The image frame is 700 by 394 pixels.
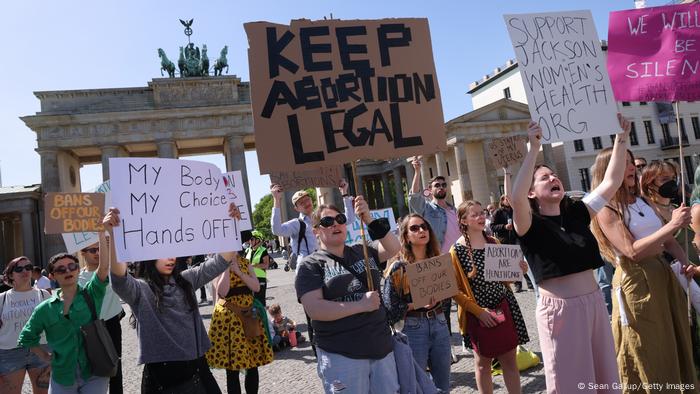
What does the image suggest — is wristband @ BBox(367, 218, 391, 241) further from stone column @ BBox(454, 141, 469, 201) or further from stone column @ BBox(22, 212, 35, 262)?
stone column @ BBox(454, 141, 469, 201)

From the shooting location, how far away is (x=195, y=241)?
3.25 metres

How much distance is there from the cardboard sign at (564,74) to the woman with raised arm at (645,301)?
39cm

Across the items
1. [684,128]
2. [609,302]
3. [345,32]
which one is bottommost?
[609,302]

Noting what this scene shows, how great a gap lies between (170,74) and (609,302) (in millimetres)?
41640

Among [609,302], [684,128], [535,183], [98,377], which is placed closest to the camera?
[535,183]

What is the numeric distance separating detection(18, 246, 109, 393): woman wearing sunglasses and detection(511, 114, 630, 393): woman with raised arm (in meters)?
3.03

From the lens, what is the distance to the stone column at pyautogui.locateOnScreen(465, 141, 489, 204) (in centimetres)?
4516

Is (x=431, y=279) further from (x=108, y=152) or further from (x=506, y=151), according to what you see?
(x=108, y=152)

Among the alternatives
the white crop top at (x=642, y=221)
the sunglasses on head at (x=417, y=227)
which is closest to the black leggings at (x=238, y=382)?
the sunglasses on head at (x=417, y=227)

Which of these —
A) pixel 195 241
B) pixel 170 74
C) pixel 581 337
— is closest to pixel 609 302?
pixel 581 337

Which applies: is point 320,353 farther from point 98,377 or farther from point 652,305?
point 652,305

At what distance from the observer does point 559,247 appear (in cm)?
303

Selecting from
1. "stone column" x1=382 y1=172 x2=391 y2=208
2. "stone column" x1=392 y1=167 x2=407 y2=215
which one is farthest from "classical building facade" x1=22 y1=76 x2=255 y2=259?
"stone column" x1=382 y1=172 x2=391 y2=208

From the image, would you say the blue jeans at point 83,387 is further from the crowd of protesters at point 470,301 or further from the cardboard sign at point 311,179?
the cardboard sign at point 311,179
